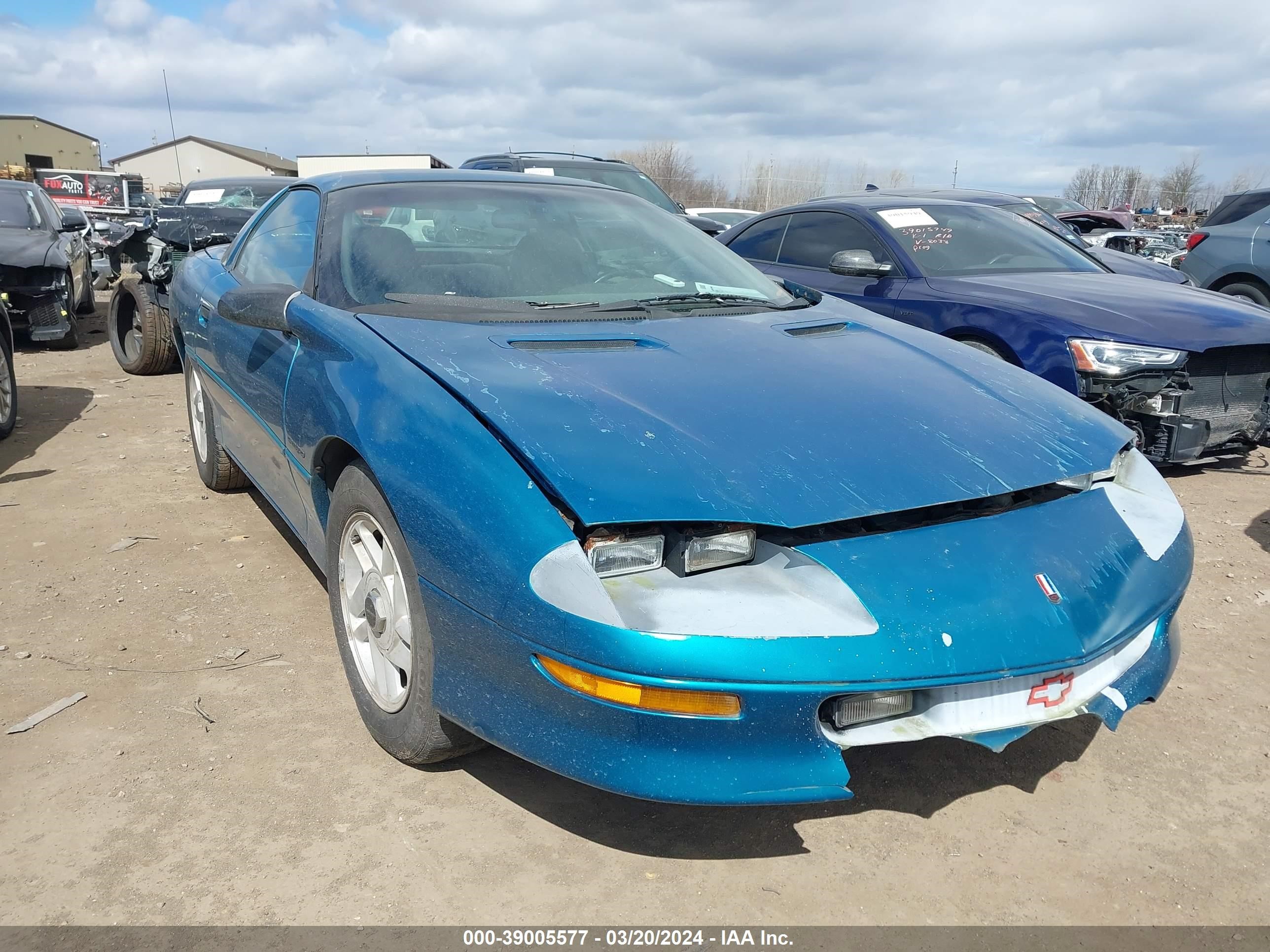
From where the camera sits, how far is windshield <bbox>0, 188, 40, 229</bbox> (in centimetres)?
930

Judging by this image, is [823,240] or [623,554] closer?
[623,554]

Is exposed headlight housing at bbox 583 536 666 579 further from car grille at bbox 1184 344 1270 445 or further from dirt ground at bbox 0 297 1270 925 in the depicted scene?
car grille at bbox 1184 344 1270 445

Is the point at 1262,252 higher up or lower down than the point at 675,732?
higher up

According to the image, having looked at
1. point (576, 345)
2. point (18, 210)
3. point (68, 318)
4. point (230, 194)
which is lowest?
point (68, 318)

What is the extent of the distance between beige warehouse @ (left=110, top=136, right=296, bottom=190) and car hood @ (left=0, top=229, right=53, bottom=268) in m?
58.6

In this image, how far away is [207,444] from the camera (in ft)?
14.6

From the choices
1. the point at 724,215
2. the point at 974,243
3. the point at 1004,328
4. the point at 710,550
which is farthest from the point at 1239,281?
the point at 724,215

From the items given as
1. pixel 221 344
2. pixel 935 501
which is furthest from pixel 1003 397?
pixel 221 344

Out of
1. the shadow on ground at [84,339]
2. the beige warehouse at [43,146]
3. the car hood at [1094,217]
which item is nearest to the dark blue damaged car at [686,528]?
the shadow on ground at [84,339]

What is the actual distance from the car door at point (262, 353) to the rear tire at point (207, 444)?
0.22 metres

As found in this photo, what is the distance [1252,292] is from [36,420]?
920cm

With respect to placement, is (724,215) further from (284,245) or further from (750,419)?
(750,419)

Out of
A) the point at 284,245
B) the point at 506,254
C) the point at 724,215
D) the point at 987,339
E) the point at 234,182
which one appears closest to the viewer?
the point at 506,254

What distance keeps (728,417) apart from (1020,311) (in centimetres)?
317
